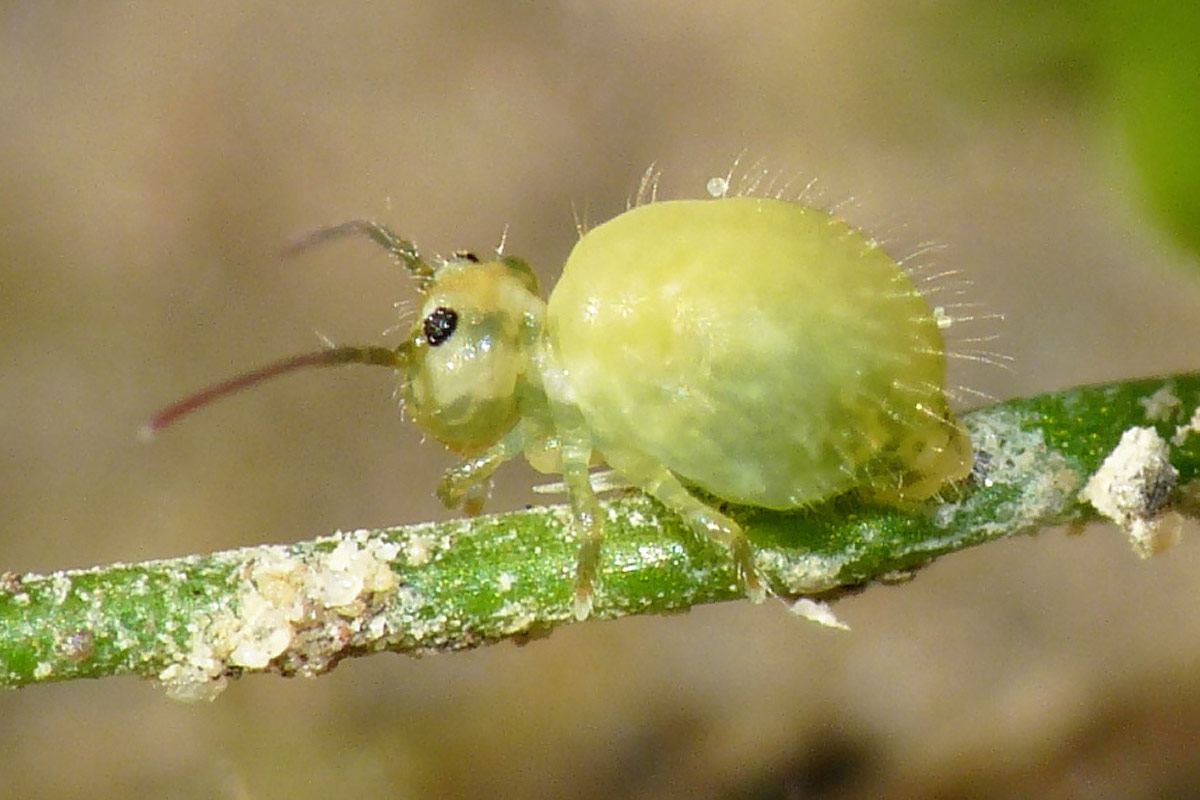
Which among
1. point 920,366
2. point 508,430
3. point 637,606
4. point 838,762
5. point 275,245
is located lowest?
point 838,762

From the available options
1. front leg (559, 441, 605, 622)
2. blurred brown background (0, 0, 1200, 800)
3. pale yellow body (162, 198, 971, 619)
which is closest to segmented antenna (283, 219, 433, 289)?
pale yellow body (162, 198, 971, 619)

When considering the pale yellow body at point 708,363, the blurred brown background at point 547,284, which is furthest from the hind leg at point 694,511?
the blurred brown background at point 547,284

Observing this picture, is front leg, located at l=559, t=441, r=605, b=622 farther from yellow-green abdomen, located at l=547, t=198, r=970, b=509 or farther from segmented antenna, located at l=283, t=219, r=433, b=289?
segmented antenna, located at l=283, t=219, r=433, b=289

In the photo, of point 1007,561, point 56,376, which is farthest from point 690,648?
point 56,376

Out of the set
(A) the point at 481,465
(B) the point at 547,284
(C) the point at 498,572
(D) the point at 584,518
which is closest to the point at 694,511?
(D) the point at 584,518

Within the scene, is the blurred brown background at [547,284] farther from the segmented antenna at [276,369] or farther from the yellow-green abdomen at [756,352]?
the segmented antenna at [276,369]

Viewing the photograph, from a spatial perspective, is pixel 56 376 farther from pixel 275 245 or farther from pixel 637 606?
pixel 637 606
